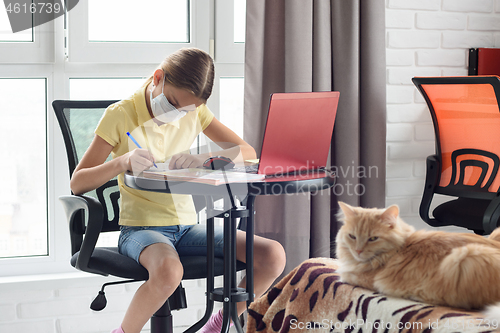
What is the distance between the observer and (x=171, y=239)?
137 cm

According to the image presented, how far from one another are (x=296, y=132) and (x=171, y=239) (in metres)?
0.54

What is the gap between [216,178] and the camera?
1.03 metres

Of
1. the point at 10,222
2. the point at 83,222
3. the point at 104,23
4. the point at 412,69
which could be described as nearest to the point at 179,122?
the point at 83,222

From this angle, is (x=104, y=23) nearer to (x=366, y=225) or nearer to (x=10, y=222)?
(x=10, y=222)

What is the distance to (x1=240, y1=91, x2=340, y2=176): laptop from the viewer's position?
100 centimetres

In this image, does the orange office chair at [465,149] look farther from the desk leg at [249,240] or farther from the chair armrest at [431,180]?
the desk leg at [249,240]

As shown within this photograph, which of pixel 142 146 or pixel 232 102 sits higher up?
pixel 232 102

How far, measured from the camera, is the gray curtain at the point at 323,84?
186 cm

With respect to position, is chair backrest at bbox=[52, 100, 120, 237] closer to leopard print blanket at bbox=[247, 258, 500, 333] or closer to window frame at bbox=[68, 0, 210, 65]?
window frame at bbox=[68, 0, 210, 65]

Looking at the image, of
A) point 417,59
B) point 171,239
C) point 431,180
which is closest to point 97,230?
point 171,239

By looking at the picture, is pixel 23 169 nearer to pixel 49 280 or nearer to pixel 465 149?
pixel 49 280

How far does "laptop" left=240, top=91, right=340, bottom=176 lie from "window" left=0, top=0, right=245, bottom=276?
3.16 feet

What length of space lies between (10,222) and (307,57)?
1.37 meters

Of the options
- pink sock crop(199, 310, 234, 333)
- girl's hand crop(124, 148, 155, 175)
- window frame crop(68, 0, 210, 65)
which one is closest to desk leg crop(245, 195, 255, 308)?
pink sock crop(199, 310, 234, 333)
